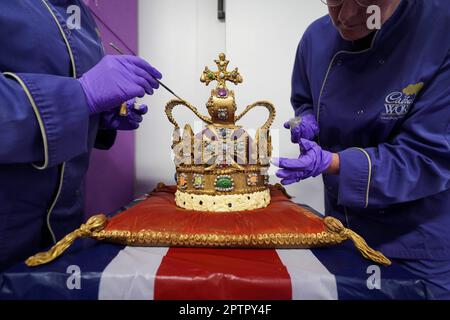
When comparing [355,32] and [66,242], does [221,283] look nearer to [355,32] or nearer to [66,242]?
[66,242]

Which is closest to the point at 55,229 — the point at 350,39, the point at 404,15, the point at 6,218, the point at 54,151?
the point at 6,218

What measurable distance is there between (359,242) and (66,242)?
A: 642mm

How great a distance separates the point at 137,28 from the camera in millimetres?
1232

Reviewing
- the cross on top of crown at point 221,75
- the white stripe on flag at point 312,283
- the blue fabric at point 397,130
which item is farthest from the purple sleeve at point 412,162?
the cross on top of crown at point 221,75

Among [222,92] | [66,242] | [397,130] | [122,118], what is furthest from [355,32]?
[66,242]

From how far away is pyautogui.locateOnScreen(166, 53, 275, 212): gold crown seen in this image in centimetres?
82

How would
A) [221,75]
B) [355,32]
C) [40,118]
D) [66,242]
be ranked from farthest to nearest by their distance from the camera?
[221,75]
[355,32]
[66,242]
[40,118]

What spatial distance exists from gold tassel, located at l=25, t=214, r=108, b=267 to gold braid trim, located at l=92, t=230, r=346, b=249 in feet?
0.06

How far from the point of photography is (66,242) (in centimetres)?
57

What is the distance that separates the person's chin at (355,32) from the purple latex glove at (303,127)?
0.25 meters

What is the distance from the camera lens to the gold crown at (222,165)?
0.82 metres

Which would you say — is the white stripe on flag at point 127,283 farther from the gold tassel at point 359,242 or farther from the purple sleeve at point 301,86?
the purple sleeve at point 301,86

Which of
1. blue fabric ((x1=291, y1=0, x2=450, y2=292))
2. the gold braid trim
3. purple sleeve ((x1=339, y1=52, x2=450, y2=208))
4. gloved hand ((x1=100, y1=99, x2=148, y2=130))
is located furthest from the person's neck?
gloved hand ((x1=100, y1=99, x2=148, y2=130))

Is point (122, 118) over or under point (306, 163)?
over
